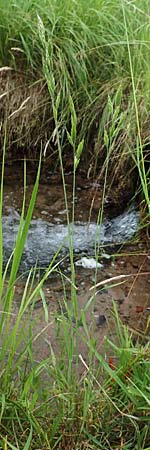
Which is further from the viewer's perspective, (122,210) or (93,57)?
(93,57)

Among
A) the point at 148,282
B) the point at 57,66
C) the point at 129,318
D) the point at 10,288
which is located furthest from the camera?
the point at 57,66

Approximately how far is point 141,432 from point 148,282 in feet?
3.65

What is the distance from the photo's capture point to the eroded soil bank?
240cm

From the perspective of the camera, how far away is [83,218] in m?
3.42

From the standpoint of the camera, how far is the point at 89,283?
111 inches

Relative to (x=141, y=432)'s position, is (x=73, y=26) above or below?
above

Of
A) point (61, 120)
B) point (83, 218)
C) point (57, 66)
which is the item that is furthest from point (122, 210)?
point (57, 66)

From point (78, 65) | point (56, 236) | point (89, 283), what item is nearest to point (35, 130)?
point (78, 65)

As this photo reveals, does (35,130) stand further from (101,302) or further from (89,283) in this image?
(101,302)

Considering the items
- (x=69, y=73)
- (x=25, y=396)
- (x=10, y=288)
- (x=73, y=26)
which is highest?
(x=73, y=26)

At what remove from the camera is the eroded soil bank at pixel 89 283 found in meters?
2.40

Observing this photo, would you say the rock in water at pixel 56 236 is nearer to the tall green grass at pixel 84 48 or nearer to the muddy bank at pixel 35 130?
the muddy bank at pixel 35 130

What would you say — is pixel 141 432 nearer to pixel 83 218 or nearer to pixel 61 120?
pixel 83 218

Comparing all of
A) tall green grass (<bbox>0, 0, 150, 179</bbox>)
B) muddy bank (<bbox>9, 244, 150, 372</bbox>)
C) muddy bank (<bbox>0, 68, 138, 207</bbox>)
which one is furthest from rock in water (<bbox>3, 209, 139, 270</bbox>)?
tall green grass (<bbox>0, 0, 150, 179</bbox>)
